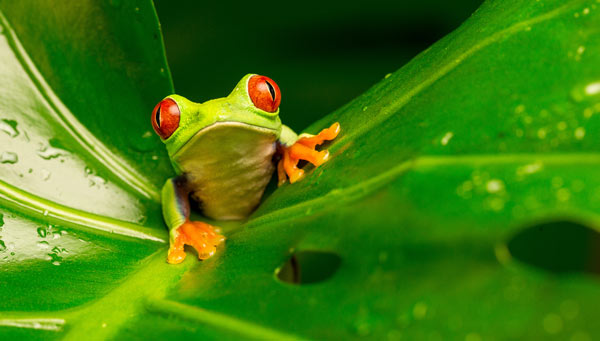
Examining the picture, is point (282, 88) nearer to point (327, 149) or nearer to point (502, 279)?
point (327, 149)

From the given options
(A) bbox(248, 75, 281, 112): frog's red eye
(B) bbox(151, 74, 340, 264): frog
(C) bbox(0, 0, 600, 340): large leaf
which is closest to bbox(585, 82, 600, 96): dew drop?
(C) bbox(0, 0, 600, 340): large leaf

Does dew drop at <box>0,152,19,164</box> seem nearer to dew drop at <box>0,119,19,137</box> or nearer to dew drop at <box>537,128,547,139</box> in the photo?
dew drop at <box>0,119,19,137</box>

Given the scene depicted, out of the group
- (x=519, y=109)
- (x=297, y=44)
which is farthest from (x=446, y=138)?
(x=297, y=44)

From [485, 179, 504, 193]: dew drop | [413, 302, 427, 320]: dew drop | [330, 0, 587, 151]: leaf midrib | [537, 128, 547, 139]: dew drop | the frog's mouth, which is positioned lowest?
[413, 302, 427, 320]: dew drop

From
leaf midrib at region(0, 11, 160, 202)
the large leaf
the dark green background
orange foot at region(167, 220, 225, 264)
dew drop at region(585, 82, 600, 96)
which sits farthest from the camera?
the dark green background

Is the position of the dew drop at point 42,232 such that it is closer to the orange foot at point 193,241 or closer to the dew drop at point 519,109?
the orange foot at point 193,241

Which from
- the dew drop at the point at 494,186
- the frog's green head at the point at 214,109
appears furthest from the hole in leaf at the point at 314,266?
the dew drop at the point at 494,186
